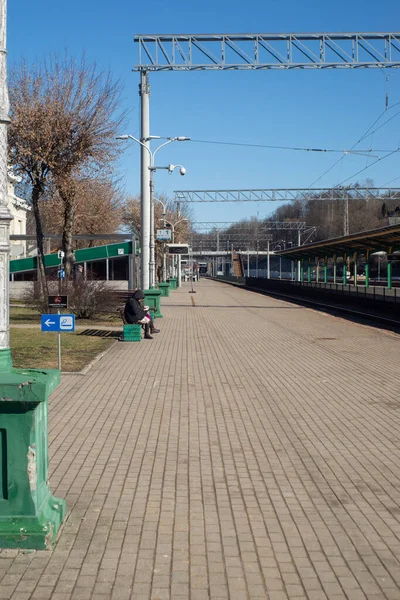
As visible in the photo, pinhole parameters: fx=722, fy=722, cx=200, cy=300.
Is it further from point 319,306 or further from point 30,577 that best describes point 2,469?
point 319,306

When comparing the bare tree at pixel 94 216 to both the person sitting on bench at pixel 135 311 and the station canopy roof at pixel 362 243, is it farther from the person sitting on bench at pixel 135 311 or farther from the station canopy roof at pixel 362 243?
the person sitting on bench at pixel 135 311

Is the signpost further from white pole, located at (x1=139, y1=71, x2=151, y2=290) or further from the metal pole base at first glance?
white pole, located at (x1=139, y1=71, x2=151, y2=290)

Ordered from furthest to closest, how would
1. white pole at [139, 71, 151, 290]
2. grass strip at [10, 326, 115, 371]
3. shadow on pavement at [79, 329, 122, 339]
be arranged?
white pole at [139, 71, 151, 290] < shadow on pavement at [79, 329, 122, 339] < grass strip at [10, 326, 115, 371]

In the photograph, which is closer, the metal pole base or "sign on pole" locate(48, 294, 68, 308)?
the metal pole base

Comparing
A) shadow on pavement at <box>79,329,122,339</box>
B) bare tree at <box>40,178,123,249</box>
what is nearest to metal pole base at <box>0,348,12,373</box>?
shadow on pavement at <box>79,329,122,339</box>

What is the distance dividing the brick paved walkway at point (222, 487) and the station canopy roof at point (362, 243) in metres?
18.0

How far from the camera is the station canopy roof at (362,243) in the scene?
99.3ft

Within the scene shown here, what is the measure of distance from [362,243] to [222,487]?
103ft

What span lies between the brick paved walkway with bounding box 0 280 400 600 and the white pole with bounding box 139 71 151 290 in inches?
454

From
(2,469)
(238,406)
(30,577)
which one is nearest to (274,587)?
(30,577)

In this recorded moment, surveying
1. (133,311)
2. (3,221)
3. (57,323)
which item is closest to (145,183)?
(133,311)

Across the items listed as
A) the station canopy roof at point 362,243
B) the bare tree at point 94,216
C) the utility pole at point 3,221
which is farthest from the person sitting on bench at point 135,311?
the bare tree at point 94,216

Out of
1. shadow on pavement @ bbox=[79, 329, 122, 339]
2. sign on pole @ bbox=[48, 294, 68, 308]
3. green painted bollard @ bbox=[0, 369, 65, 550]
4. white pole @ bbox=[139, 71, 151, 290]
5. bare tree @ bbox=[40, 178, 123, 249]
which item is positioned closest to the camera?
green painted bollard @ bbox=[0, 369, 65, 550]

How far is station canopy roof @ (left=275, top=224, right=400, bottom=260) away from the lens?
30281 millimetres
